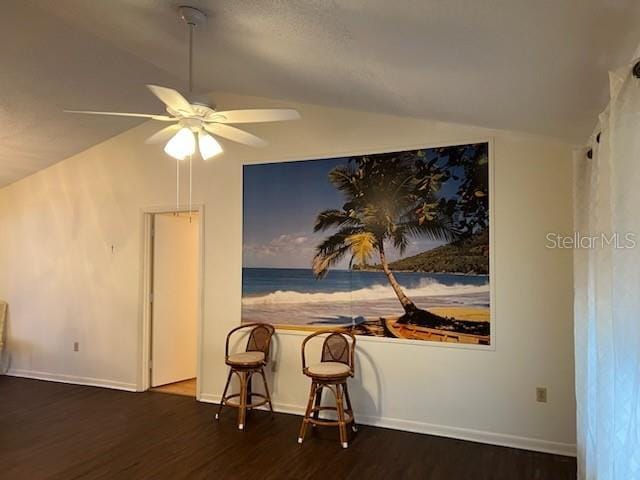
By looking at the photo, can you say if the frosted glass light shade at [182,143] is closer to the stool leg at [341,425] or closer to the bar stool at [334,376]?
the bar stool at [334,376]

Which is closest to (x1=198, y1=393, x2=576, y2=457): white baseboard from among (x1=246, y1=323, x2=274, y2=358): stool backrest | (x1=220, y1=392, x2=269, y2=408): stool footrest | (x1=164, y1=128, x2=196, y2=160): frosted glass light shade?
(x1=220, y1=392, x2=269, y2=408): stool footrest

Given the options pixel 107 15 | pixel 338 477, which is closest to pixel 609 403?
pixel 338 477

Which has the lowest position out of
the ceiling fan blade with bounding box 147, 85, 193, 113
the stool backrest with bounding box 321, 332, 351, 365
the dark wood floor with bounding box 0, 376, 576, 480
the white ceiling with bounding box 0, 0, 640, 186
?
the dark wood floor with bounding box 0, 376, 576, 480

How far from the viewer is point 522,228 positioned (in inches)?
140

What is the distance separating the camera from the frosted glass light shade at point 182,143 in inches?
103

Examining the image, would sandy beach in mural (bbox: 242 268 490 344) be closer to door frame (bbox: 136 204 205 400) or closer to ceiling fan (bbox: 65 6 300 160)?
door frame (bbox: 136 204 205 400)

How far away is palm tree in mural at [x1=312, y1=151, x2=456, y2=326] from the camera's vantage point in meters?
3.83

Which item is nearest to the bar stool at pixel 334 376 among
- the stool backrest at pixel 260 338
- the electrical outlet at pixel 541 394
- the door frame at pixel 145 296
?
→ the stool backrest at pixel 260 338

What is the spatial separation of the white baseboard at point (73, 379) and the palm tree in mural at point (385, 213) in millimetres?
2672

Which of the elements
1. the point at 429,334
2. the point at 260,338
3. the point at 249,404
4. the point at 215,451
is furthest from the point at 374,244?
the point at 215,451

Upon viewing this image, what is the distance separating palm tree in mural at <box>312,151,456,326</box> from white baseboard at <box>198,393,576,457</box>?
2.83 ft

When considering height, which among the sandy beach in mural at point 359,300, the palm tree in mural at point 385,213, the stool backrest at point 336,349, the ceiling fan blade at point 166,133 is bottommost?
the stool backrest at point 336,349

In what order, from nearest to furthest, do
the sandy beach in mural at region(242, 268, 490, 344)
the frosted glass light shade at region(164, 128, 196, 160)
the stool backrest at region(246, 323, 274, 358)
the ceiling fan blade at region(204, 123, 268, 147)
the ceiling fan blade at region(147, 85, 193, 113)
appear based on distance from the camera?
the ceiling fan blade at region(147, 85, 193, 113) → the frosted glass light shade at region(164, 128, 196, 160) → the ceiling fan blade at region(204, 123, 268, 147) → the sandy beach in mural at region(242, 268, 490, 344) → the stool backrest at region(246, 323, 274, 358)

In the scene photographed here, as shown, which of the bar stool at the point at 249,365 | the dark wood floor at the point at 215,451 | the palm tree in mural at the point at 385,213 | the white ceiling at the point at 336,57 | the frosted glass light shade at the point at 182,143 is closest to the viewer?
the white ceiling at the point at 336,57
